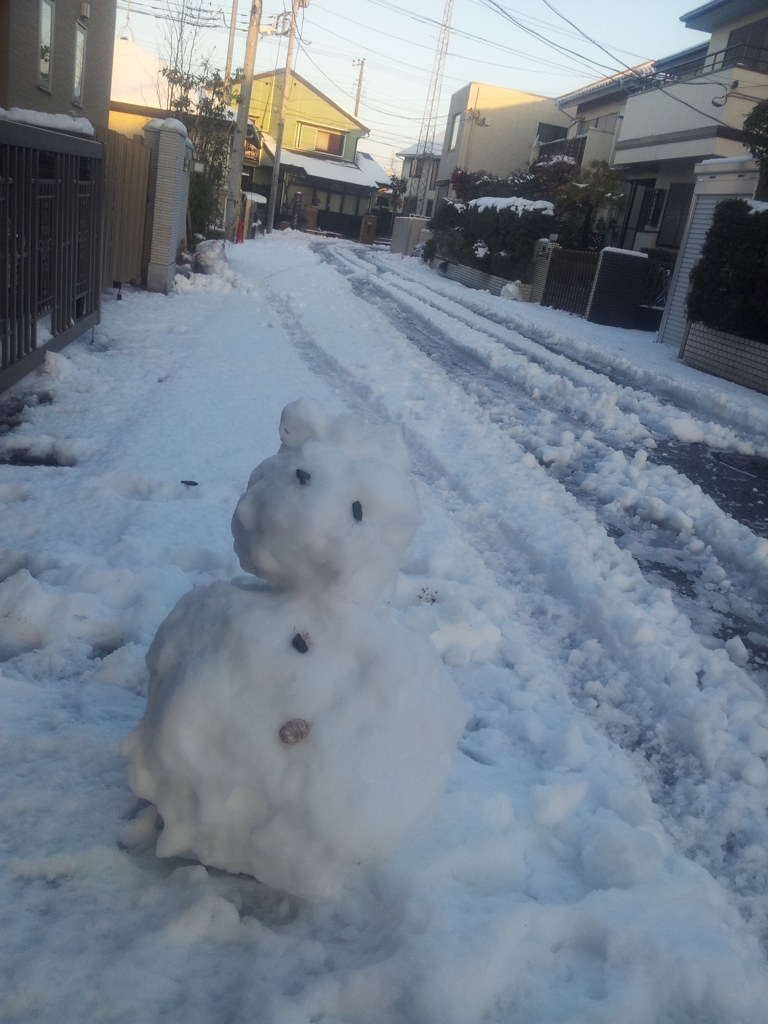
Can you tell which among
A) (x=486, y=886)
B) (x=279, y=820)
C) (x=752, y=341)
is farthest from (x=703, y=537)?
(x=752, y=341)

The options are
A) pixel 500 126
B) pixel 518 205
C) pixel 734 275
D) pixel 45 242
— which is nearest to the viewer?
pixel 45 242

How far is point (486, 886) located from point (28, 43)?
531 inches

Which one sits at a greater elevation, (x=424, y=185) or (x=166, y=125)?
(x=424, y=185)

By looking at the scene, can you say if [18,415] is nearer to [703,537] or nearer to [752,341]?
[703,537]

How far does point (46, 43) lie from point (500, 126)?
4019 cm

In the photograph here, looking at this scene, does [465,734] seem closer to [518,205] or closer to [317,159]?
[518,205]

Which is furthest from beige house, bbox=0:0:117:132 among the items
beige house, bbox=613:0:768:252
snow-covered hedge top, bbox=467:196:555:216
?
beige house, bbox=613:0:768:252

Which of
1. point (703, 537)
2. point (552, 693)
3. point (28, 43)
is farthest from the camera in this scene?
point (28, 43)

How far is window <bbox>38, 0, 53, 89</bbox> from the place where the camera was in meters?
12.9

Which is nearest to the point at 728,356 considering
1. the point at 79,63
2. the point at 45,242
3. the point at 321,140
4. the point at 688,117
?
the point at 45,242

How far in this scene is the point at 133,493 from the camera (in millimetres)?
5363

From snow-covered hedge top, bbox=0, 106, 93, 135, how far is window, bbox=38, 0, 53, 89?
4.25m

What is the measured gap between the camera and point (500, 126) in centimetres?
4884

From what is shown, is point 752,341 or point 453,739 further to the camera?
point 752,341
